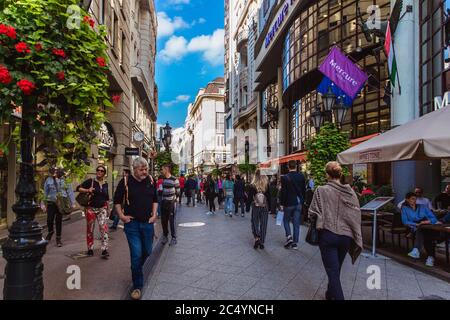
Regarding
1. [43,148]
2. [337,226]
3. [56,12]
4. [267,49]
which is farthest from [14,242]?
[267,49]

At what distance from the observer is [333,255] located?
416 centimetres

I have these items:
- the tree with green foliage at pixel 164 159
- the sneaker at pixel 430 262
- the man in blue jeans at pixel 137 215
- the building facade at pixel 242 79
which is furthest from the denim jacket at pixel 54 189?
the building facade at pixel 242 79

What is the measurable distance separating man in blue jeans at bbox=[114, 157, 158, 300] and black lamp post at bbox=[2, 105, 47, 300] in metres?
1.09

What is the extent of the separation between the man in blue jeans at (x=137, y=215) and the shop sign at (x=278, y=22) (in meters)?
20.8

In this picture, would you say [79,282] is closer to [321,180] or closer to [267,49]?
[321,180]

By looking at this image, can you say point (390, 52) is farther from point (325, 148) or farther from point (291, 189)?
point (291, 189)

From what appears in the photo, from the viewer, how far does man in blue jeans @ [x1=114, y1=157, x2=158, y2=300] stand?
14.9 ft

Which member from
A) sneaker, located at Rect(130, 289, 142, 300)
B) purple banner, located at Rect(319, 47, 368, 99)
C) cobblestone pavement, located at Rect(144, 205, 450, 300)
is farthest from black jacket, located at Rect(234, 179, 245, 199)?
sneaker, located at Rect(130, 289, 142, 300)

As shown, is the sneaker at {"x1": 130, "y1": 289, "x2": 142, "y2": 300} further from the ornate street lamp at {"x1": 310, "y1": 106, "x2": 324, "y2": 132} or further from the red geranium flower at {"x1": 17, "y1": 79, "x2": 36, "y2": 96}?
the ornate street lamp at {"x1": 310, "y1": 106, "x2": 324, "y2": 132}

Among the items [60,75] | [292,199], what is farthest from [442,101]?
[60,75]

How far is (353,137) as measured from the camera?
18.3 meters

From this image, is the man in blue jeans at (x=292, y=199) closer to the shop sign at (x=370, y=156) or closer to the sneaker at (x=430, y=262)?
the shop sign at (x=370, y=156)

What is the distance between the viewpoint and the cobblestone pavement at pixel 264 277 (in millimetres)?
4781

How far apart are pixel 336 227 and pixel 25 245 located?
345 centimetres
